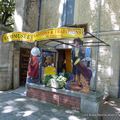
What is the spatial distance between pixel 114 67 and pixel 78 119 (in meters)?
3.94

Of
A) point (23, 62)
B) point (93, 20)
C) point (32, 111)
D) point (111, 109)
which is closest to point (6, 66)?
point (23, 62)

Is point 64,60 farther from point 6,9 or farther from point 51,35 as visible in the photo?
point 6,9

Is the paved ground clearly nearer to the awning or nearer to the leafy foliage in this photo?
the awning

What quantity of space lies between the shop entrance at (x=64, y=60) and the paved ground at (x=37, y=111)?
4.17 m

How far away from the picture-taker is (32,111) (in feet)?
21.7

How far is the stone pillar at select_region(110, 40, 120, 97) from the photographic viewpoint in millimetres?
9148

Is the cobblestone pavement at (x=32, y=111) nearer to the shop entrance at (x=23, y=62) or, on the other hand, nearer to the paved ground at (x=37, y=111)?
the paved ground at (x=37, y=111)

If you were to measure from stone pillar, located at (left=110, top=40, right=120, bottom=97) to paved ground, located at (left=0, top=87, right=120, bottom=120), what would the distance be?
1.00 meters

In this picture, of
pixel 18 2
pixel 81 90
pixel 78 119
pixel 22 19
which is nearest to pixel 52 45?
pixel 22 19

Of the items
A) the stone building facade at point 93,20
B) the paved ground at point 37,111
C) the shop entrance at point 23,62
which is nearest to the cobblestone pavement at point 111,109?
the paved ground at point 37,111

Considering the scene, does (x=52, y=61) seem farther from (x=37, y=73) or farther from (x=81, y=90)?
(x=81, y=90)

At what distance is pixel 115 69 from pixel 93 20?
2.71 metres

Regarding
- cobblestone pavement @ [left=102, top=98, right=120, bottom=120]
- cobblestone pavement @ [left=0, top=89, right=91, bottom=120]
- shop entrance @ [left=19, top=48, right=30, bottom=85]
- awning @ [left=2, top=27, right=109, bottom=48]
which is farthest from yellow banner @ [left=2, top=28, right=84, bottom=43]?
cobblestone pavement @ [left=102, top=98, right=120, bottom=120]

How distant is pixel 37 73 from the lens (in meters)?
8.51
